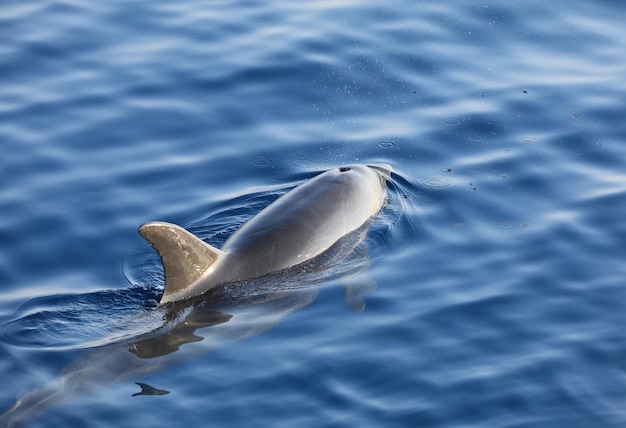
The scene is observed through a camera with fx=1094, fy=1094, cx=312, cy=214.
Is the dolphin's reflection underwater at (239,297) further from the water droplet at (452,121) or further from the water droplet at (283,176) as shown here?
the water droplet at (452,121)

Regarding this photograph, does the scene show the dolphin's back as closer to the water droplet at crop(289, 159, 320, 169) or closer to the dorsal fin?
the dorsal fin

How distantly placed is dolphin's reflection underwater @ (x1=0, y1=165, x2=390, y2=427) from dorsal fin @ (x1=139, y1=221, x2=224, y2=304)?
0.05 ft

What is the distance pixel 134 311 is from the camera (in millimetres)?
12375

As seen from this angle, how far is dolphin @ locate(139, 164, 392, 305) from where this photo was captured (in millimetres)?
12156

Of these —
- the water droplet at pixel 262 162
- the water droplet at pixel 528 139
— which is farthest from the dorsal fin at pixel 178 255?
the water droplet at pixel 528 139

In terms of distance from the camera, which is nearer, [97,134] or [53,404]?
[53,404]

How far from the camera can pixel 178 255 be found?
39.8ft

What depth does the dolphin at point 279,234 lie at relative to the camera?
39.9 feet

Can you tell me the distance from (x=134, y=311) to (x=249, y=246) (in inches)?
Answer: 64.1

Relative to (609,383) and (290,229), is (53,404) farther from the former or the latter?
(609,383)

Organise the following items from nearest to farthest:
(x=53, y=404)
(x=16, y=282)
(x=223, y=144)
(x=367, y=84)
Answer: (x=53, y=404) → (x=16, y=282) → (x=223, y=144) → (x=367, y=84)

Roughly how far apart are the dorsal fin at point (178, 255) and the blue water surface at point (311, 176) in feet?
1.09

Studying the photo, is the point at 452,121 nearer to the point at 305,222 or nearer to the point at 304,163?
the point at 304,163

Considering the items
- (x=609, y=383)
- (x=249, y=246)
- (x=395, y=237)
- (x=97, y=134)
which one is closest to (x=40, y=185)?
(x=97, y=134)
